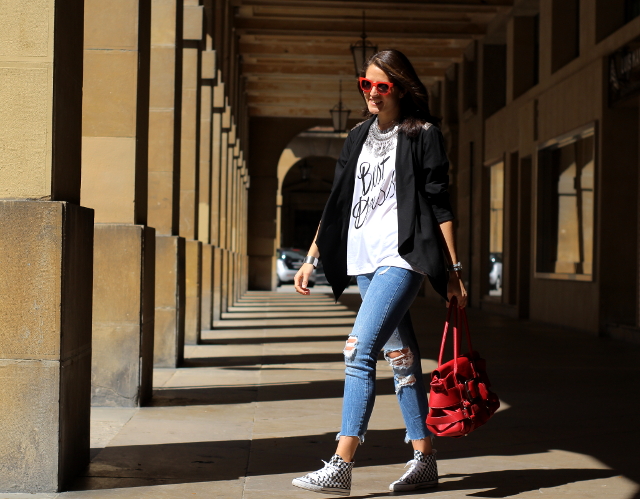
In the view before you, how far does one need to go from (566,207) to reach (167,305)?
812 centimetres

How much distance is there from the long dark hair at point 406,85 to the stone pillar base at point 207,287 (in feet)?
31.0

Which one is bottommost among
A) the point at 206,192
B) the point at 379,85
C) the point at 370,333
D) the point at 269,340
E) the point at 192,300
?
the point at 269,340

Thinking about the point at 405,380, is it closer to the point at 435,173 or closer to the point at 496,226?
the point at 435,173

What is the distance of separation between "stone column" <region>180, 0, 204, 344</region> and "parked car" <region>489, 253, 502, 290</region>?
926 cm

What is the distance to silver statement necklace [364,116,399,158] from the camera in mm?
4031

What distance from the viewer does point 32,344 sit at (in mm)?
3910

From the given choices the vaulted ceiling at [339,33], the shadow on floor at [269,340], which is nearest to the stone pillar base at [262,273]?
the vaulted ceiling at [339,33]

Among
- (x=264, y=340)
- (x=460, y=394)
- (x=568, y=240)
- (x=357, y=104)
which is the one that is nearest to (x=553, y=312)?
(x=568, y=240)

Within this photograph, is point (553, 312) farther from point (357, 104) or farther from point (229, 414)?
point (357, 104)

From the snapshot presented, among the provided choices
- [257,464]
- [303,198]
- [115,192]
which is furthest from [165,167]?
[303,198]

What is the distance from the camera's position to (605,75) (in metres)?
13.1

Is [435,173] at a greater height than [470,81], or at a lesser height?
lesser

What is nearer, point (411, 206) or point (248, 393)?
point (411, 206)

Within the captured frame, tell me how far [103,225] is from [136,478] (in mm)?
2522
